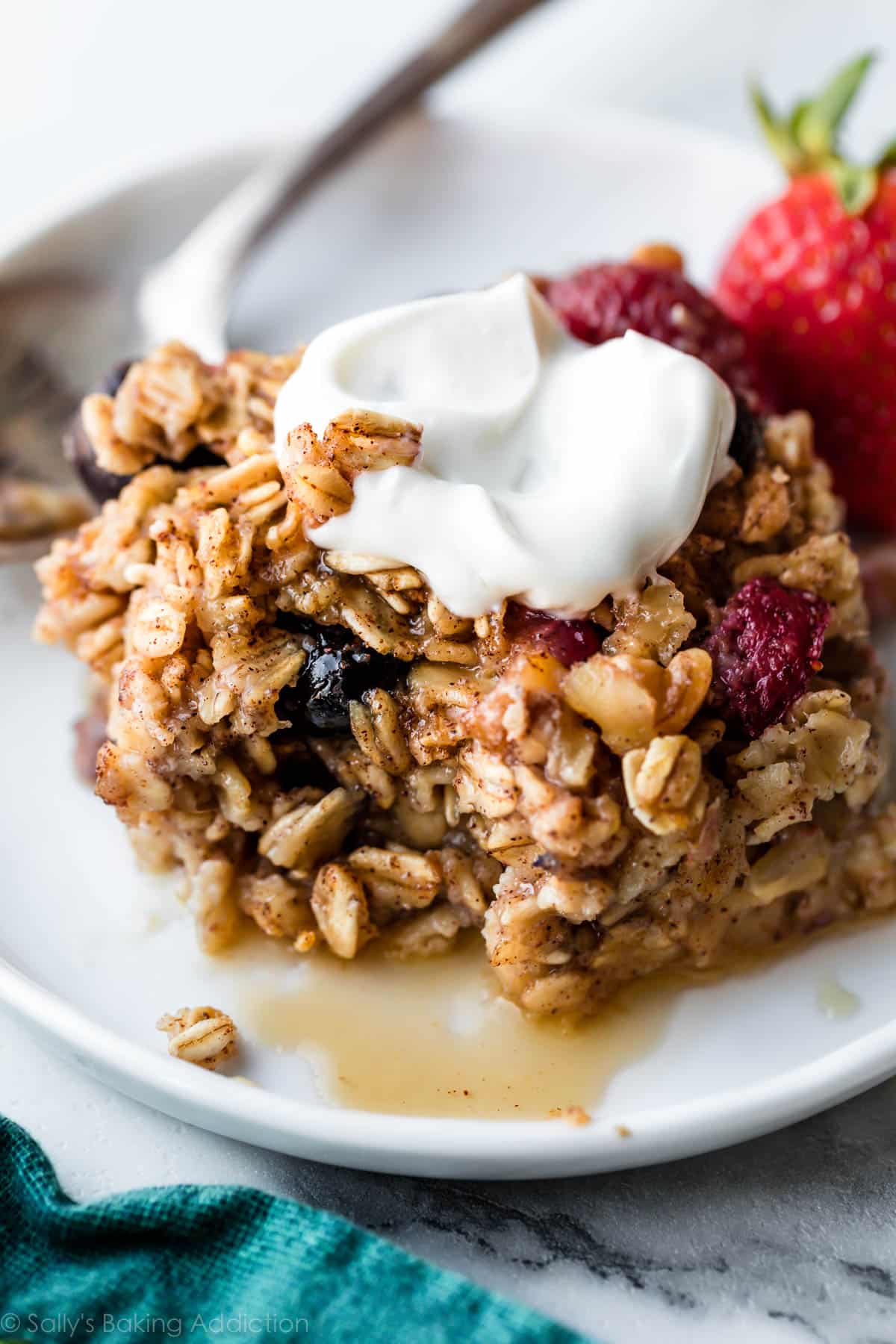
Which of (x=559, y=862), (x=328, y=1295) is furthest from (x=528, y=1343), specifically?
(x=559, y=862)

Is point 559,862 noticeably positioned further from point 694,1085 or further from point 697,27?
point 697,27

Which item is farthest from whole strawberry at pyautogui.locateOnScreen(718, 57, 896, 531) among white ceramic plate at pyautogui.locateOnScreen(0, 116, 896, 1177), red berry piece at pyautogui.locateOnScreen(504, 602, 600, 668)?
red berry piece at pyautogui.locateOnScreen(504, 602, 600, 668)

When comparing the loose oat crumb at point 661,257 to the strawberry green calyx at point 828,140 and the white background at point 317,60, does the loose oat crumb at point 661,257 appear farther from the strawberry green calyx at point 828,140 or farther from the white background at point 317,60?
the white background at point 317,60

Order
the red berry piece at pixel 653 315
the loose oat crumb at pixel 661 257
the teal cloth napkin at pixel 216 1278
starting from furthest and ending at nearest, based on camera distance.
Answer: the loose oat crumb at pixel 661 257 < the red berry piece at pixel 653 315 < the teal cloth napkin at pixel 216 1278

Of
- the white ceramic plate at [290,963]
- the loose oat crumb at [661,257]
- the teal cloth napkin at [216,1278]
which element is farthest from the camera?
the loose oat crumb at [661,257]

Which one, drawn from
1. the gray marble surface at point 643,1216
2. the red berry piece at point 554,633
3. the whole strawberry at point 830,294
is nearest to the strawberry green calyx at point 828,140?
the whole strawberry at point 830,294

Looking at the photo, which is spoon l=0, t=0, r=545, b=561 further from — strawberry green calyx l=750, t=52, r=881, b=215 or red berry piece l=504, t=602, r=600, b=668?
red berry piece l=504, t=602, r=600, b=668

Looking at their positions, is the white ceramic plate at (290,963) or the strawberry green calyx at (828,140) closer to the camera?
the white ceramic plate at (290,963)
